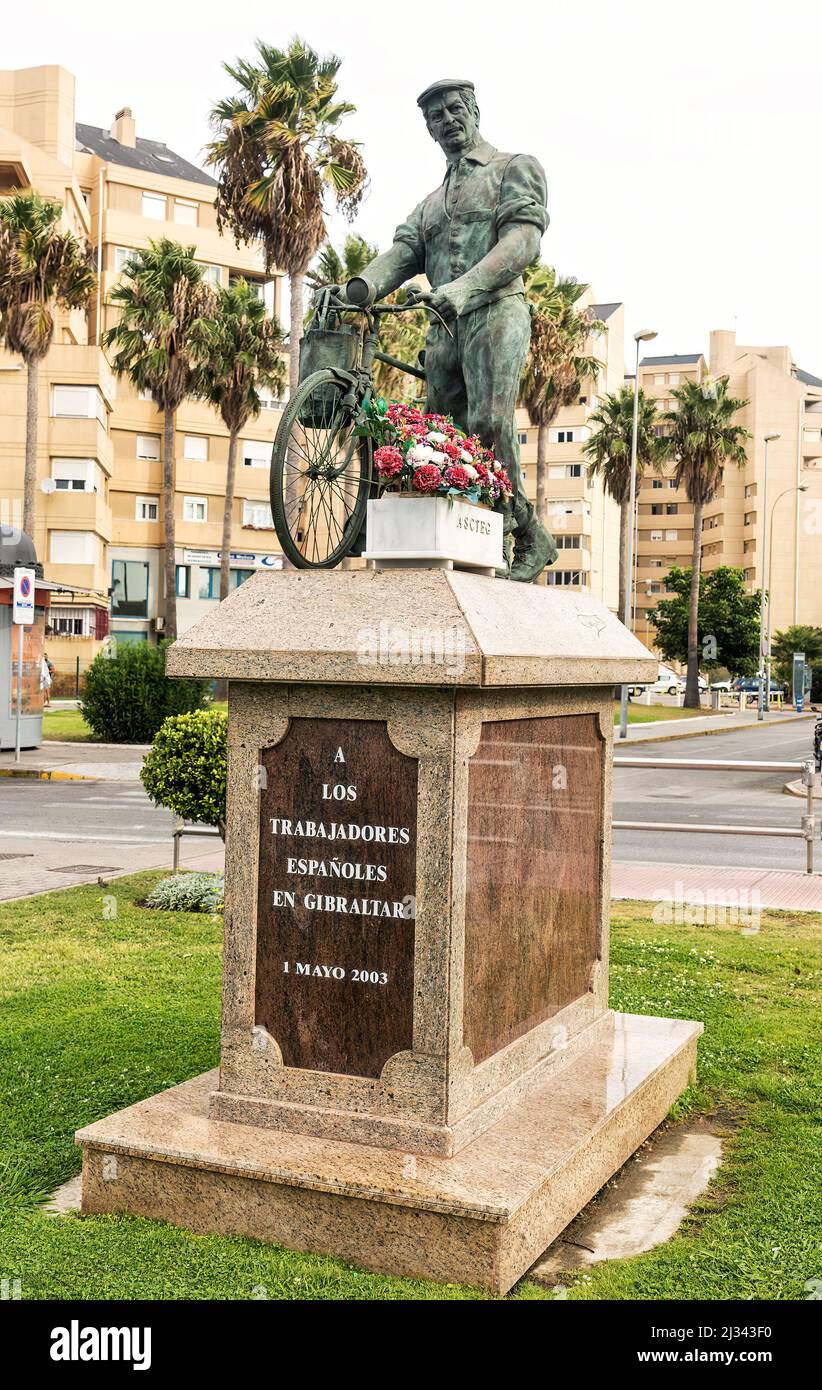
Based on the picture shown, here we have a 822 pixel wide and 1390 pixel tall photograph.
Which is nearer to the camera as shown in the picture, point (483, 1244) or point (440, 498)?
point (483, 1244)

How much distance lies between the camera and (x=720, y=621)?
6188cm

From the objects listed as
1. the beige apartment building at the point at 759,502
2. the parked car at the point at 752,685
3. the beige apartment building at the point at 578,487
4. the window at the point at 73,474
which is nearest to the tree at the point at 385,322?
the window at the point at 73,474

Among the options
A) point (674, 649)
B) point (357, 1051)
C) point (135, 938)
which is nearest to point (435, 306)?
point (357, 1051)

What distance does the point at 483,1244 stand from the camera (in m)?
3.78

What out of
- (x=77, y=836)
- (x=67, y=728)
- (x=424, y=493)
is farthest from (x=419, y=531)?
(x=67, y=728)

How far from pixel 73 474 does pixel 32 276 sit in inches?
636

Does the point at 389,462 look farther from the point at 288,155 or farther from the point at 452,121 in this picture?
the point at 288,155

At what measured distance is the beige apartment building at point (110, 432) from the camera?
4928 centimetres

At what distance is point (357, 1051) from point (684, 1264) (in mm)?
1210

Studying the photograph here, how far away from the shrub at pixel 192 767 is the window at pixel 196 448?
49660mm

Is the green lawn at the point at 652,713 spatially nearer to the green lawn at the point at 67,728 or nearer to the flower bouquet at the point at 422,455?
the green lawn at the point at 67,728

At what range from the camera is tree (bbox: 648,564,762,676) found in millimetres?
61438
